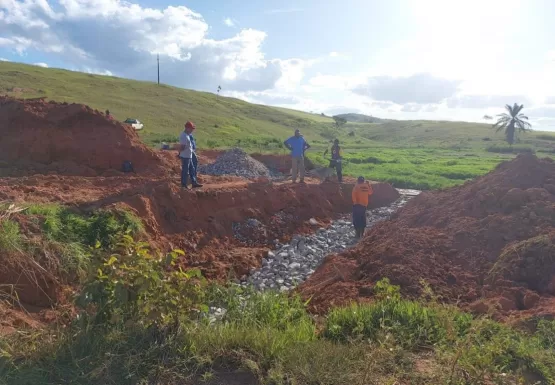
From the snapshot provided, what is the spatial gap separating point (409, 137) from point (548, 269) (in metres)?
87.3

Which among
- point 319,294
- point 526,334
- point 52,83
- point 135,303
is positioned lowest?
point 319,294

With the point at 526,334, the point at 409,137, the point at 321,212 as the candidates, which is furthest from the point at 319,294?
the point at 409,137

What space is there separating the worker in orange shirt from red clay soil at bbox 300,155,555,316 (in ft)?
1.42

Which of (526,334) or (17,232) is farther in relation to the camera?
(17,232)

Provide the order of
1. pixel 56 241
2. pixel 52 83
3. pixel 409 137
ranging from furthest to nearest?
pixel 409 137
pixel 52 83
pixel 56 241

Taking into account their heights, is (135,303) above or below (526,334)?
above

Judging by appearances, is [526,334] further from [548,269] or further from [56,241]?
[56,241]

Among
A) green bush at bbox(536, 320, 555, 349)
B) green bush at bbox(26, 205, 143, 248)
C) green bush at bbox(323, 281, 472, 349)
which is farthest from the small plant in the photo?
green bush at bbox(536, 320, 555, 349)

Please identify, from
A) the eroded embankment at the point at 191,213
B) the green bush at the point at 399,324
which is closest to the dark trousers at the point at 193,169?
the eroded embankment at the point at 191,213

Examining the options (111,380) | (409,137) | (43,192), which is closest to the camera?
(111,380)

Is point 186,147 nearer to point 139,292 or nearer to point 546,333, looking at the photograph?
point 139,292

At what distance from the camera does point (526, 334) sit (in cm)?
522

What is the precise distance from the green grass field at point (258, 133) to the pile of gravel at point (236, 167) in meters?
6.34

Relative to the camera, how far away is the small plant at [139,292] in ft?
14.4
